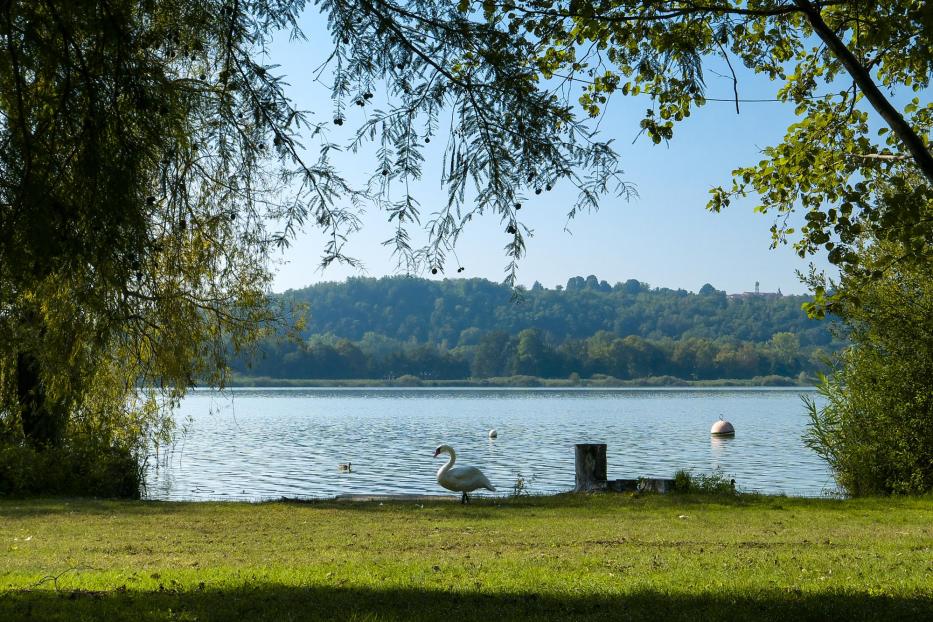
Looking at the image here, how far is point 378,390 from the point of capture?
141 m

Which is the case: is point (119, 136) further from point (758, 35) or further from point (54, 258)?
point (758, 35)

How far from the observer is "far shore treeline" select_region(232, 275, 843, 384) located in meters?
111

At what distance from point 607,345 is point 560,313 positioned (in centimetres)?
2514

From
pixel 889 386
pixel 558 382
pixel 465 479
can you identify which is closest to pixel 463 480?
pixel 465 479

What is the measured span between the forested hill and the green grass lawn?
3737 cm

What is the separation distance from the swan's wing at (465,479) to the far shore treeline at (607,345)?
71.0 m

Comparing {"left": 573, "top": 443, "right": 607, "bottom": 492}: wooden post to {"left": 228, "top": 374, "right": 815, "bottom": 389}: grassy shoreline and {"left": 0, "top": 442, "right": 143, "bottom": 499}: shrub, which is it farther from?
{"left": 228, "top": 374, "right": 815, "bottom": 389}: grassy shoreline

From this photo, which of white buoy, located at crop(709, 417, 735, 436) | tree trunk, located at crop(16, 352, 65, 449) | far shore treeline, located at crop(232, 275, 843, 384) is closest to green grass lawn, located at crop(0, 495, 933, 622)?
tree trunk, located at crop(16, 352, 65, 449)

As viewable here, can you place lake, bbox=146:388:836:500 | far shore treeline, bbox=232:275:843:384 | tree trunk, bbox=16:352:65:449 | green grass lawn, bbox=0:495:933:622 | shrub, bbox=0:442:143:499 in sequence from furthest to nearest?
far shore treeline, bbox=232:275:843:384
lake, bbox=146:388:836:500
tree trunk, bbox=16:352:65:449
shrub, bbox=0:442:143:499
green grass lawn, bbox=0:495:933:622

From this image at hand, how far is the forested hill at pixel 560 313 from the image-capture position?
65.5 meters

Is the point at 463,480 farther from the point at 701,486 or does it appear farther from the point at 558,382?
the point at 558,382

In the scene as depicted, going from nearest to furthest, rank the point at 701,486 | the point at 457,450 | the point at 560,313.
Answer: the point at 701,486 → the point at 457,450 → the point at 560,313

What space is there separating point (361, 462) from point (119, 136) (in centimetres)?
2686

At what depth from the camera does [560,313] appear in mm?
110938
